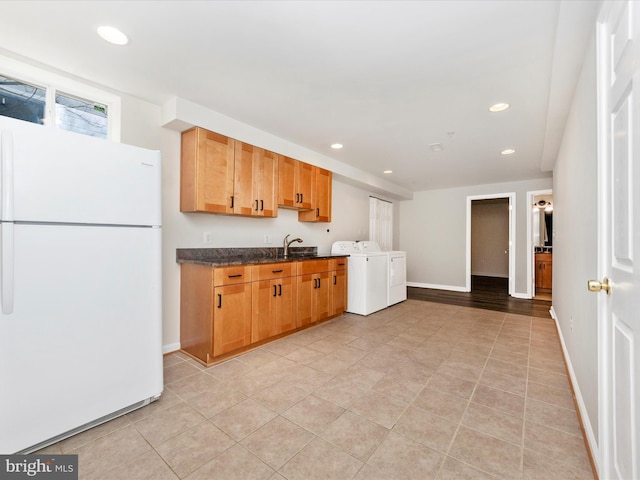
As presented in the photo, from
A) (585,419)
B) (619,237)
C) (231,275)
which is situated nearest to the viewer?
(619,237)

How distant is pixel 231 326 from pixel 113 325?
3.64ft

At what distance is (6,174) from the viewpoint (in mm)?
1460

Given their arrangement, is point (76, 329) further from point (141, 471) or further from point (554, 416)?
point (554, 416)

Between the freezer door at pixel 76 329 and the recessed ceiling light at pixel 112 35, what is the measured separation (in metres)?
1.29

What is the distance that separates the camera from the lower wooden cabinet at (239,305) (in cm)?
269

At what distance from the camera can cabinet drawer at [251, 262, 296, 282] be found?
119 inches

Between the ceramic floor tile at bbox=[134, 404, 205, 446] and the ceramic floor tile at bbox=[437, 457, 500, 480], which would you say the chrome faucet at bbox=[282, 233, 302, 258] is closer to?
the ceramic floor tile at bbox=[134, 404, 205, 446]

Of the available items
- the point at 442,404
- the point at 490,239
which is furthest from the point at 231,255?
the point at 490,239

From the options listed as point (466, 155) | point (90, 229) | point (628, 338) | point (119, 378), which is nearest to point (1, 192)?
point (90, 229)

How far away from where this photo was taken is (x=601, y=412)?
1.23m

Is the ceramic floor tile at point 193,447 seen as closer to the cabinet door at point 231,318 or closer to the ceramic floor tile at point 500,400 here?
the cabinet door at point 231,318

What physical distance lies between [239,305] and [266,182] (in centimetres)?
154

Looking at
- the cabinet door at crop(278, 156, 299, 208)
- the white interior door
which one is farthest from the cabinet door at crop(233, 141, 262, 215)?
the white interior door

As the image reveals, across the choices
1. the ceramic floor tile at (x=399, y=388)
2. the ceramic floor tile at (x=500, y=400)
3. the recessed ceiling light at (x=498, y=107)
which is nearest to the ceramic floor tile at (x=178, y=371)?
the ceramic floor tile at (x=399, y=388)
